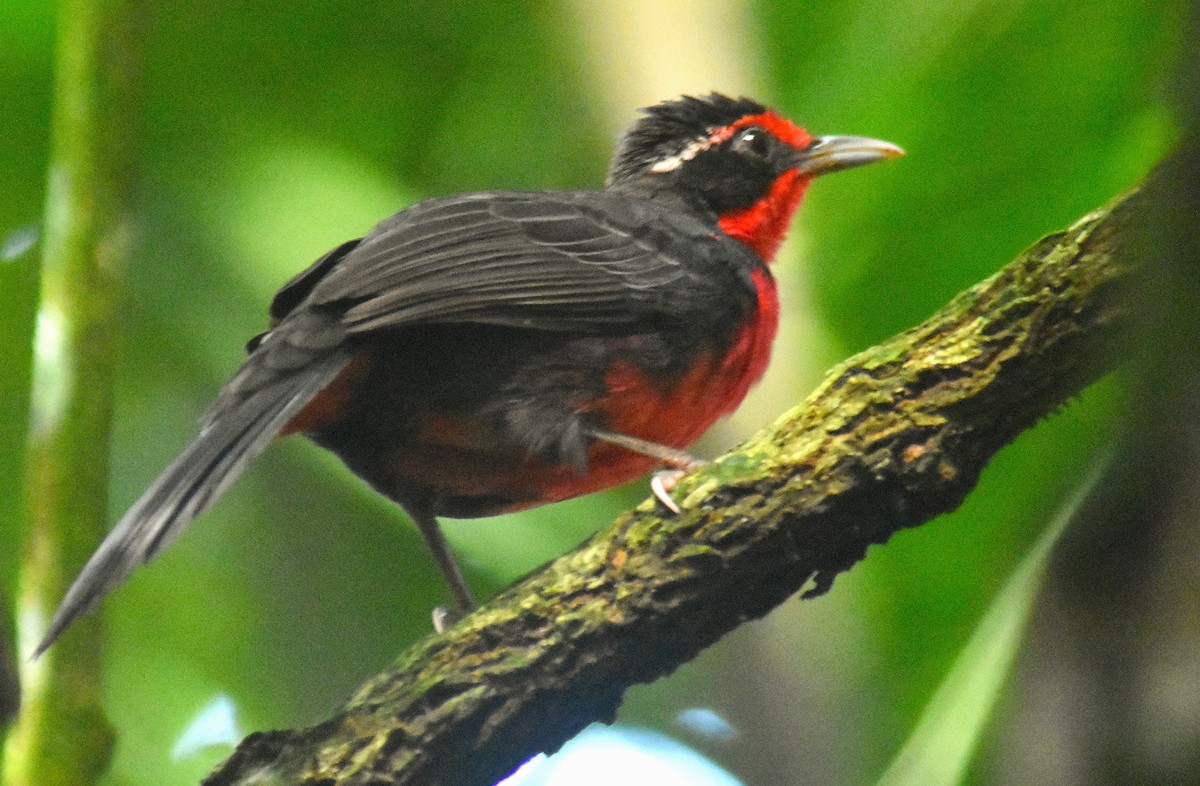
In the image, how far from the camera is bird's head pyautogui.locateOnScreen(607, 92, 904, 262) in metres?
3.98

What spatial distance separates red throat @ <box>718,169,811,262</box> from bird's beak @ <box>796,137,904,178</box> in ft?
0.19

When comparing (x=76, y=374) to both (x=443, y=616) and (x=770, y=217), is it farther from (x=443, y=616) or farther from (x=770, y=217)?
(x=770, y=217)

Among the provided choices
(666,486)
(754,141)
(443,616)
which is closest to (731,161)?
(754,141)

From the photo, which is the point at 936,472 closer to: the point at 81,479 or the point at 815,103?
the point at 81,479

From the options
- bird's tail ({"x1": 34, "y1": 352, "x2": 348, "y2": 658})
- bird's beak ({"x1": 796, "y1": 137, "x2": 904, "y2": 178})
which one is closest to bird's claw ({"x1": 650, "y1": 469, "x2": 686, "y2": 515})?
bird's tail ({"x1": 34, "y1": 352, "x2": 348, "y2": 658})

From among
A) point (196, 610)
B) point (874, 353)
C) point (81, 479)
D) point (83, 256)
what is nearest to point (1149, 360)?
point (874, 353)

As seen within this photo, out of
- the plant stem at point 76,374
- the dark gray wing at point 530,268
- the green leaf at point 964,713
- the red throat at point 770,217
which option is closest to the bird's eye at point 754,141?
the red throat at point 770,217

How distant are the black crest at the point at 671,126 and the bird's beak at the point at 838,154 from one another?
0.67 ft

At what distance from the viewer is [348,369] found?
119 inches

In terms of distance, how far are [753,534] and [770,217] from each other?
1900mm

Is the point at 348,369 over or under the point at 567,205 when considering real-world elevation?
under

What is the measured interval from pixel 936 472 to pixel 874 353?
298mm

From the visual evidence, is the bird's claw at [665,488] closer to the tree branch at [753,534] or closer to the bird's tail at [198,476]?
the tree branch at [753,534]

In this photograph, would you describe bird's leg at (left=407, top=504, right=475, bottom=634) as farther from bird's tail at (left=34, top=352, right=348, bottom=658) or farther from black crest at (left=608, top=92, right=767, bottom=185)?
black crest at (left=608, top=92, right=767, bottom=185)
